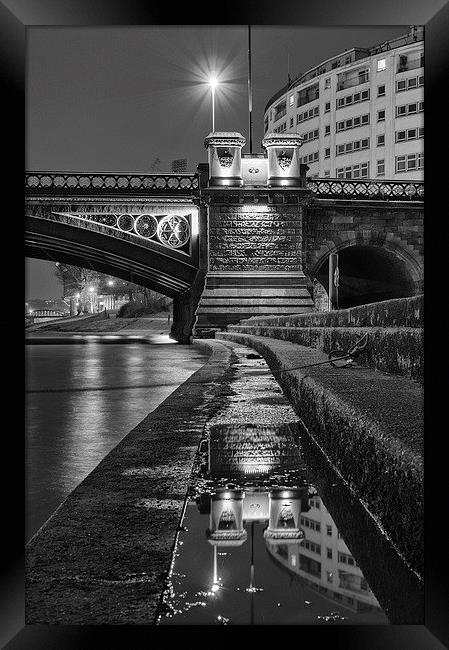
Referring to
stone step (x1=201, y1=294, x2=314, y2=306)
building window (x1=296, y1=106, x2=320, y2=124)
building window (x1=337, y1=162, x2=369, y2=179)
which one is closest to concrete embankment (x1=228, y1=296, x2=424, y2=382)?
stone step (x1=201, y1=294, x2=314, y2=306)

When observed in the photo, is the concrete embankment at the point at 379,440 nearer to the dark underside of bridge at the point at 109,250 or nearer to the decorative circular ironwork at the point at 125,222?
the dark underside of bridge at the point at 109,250

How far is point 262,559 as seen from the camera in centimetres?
209

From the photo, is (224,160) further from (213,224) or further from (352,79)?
(352,79)

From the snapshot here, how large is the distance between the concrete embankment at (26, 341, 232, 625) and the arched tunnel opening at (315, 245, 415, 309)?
92.5ft

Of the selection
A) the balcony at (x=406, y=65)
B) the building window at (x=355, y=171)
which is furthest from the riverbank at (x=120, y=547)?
the building window at (x=355, y=171)

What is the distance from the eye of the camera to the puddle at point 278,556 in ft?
5.80

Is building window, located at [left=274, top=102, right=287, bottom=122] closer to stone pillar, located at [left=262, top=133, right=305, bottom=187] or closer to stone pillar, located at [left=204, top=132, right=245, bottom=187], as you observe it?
stone pillar, located at [left=262, top=133, right=305, bottom=187]

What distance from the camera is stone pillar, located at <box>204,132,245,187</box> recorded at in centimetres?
2695

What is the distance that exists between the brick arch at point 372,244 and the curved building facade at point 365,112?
700 inches

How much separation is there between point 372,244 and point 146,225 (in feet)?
36.4

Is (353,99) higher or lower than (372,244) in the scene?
higher

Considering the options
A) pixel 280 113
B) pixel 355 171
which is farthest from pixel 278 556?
pixel 280 113
